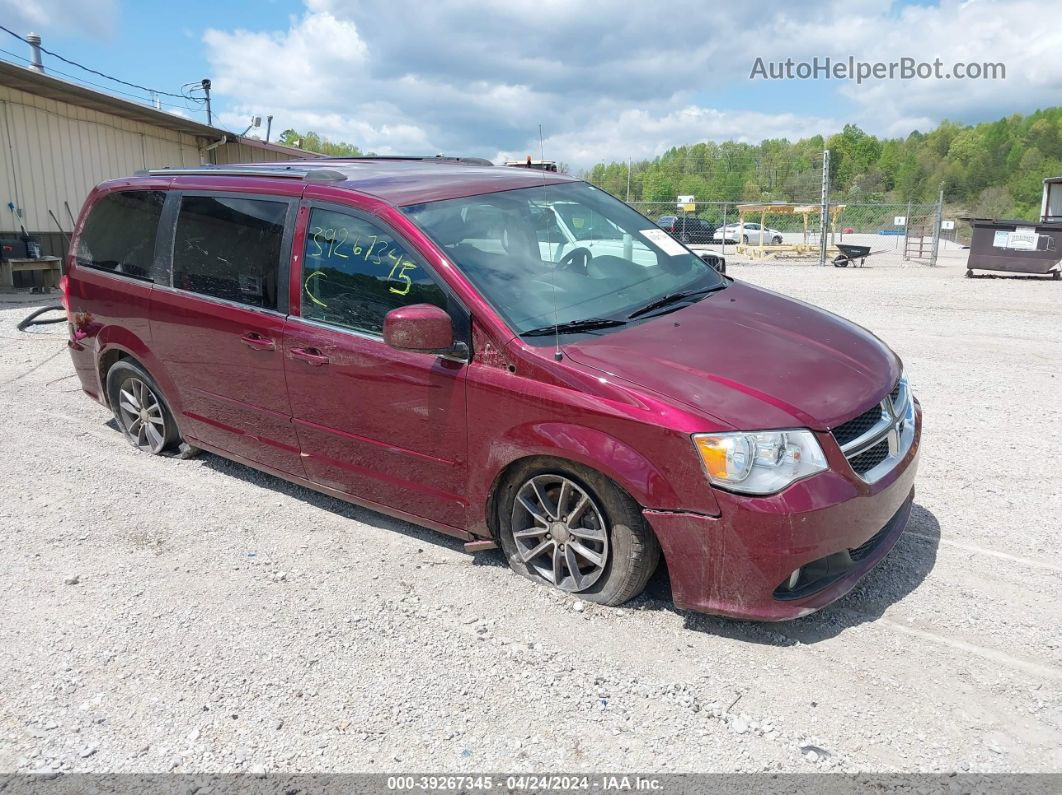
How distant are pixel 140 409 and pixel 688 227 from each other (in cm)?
2917

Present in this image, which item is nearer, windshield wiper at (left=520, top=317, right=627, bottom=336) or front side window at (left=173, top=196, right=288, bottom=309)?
windshield wiper at (left=520, top=317, right=627, bottom=336)

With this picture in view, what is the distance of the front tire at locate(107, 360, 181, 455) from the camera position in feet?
17.2

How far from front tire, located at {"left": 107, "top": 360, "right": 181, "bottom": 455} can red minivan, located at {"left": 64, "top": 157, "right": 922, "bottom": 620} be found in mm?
246

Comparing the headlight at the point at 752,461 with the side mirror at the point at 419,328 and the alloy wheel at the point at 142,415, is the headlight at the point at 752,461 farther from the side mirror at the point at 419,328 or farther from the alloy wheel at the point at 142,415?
the alloy wheel at the point at 142,415

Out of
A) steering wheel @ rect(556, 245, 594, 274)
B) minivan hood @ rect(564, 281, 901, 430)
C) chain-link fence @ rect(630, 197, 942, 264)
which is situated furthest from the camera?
chain-link fence @ rect(630, 197, 942, 264)

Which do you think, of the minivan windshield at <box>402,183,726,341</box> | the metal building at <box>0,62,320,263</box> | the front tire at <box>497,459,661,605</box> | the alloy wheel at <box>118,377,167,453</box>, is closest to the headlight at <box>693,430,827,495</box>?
the front tire at <box>497,459,661,605</box>

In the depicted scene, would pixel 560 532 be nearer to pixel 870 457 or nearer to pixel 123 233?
pixel 870 457

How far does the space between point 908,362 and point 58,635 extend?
789 centimetres

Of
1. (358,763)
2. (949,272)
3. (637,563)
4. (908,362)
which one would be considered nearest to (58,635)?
(358,763)

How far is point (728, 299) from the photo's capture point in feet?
13.5

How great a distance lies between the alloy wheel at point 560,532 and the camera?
10.9 ft

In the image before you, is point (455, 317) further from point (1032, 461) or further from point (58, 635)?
point (1032, 461)

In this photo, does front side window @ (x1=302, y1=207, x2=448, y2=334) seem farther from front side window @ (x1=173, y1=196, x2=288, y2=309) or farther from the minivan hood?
the minivan hood

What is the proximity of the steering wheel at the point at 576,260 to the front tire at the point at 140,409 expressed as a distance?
288cm
